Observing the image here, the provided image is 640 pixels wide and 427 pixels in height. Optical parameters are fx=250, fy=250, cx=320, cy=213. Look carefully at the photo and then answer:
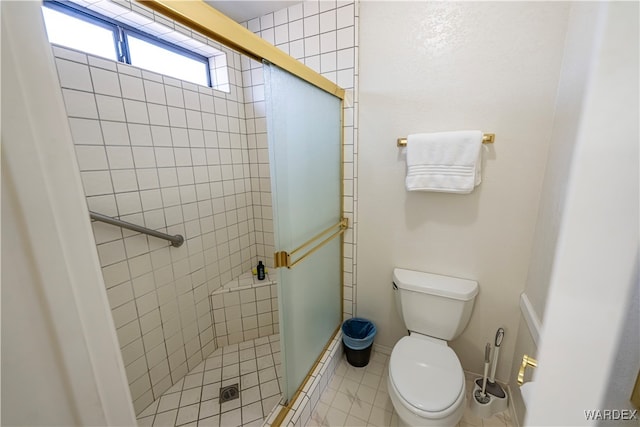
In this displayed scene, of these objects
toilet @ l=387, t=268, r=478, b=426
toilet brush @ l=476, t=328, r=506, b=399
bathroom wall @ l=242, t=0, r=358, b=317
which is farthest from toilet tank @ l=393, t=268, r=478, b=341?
bathroom wall @ l=242, t=0, r=358, b=317

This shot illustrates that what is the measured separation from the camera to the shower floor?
4.49 ft

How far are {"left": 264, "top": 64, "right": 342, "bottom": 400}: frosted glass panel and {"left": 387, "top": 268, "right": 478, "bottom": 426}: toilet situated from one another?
462mm

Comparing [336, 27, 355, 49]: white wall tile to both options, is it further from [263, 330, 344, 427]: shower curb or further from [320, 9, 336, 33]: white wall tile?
[263, 330, 344, 427]: shower curb

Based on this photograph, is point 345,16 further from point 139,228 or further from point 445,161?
point 139,228

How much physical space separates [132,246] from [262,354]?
3.71ft

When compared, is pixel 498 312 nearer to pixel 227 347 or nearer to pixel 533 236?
pixel 533 236

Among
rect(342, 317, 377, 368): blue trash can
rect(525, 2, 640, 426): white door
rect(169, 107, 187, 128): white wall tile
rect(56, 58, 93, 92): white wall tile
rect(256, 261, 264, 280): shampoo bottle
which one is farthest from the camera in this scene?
rect(256, 261, 264, 280): shampoo bottle

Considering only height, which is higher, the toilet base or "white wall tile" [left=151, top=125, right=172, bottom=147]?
"white wall tile" [left=151, top=125, right=172, bottom=147]

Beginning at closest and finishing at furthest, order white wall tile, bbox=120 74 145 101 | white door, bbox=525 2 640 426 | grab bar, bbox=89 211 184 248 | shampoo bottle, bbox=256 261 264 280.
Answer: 1. white door, bbox=525 2 640 426
2. grab bar, bbox=89 211 184 248
3. white wall tile, bbox=120 74 145 101
4. shampoo bottle, bbox=256 261 264 280

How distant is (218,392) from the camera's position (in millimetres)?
1519

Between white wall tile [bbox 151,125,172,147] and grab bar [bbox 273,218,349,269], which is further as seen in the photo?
white wall tile [bbox 151,125,172,147]

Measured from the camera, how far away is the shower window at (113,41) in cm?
111

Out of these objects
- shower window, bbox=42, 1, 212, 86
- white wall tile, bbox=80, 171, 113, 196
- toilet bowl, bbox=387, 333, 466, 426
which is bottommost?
toilet bowl, bbox=387, 333, 466, 426

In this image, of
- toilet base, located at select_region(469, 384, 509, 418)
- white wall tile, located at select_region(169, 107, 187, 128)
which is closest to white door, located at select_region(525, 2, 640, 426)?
toilet base, located at select_region(469, 384, 509, 418)
